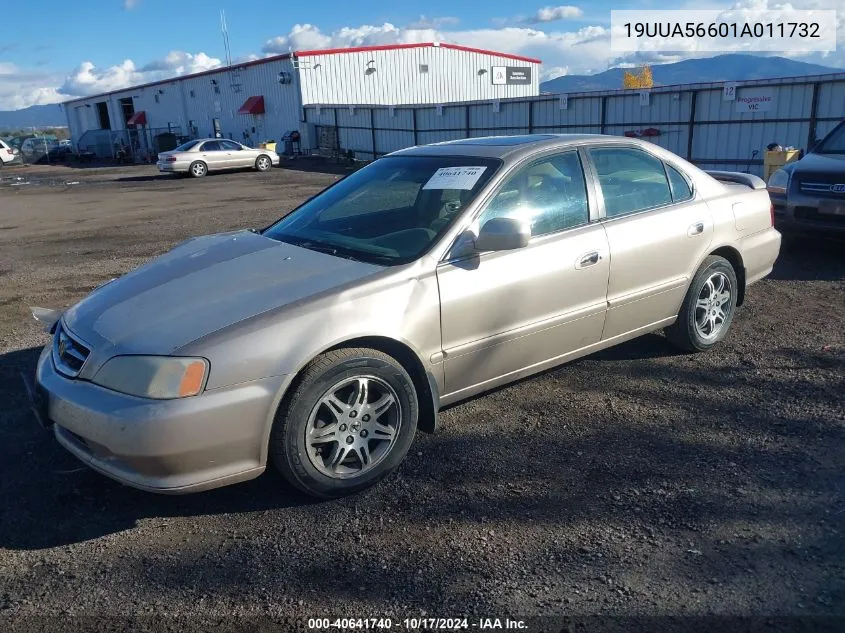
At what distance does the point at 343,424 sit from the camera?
3322 mm

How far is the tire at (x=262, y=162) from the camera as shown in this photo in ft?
93.1

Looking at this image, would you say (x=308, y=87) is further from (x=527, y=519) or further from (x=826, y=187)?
(x=527, y=519)

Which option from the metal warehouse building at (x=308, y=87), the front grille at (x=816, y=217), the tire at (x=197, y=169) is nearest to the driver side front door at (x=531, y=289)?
the front grille at (x=816, y=217)

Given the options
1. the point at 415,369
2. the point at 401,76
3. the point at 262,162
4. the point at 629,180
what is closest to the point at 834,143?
the point at 629,180

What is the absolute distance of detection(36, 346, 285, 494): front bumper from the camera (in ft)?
9.43

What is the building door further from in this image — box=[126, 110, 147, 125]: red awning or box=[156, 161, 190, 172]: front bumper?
box=[156, 161, 190, 172]: front bumper

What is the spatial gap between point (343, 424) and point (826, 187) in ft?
22.1

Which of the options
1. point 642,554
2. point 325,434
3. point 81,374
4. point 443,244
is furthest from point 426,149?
point 642,554

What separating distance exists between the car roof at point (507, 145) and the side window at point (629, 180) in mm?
101

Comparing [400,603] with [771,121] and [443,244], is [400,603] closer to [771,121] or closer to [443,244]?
[443,244]

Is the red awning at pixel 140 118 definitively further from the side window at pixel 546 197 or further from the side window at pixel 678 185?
the side window at pixel 546 197

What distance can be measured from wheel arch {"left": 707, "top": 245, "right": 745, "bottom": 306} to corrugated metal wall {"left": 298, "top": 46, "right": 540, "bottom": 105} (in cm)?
3263

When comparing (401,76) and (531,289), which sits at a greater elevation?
(401,76)

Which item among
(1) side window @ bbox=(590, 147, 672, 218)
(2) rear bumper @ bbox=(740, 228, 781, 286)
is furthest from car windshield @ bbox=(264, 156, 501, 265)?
(2) rear bumper @ bbox=(740, 228, 781, 286)
